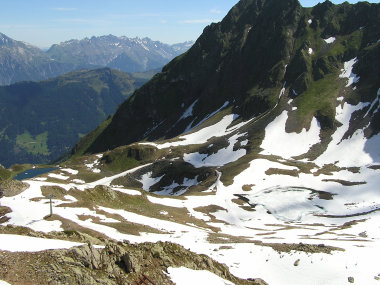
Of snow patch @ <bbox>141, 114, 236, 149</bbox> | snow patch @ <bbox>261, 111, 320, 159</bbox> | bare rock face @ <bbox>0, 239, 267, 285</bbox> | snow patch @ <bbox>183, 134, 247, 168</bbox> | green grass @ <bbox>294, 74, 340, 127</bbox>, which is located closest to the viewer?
bare rock face @ <bbox>0, 239, 267, 285</bbox>

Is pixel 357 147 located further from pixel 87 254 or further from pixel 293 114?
pixel 87 254

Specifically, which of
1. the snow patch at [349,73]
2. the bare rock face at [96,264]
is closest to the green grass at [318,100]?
the snow patch at [349,73]

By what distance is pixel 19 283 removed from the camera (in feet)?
58.3

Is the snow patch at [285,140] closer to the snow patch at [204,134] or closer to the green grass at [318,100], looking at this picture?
the green grass at [318,100]

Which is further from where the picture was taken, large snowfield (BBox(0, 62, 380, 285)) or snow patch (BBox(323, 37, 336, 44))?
snow patch (BBox(323, 37, 336, 44))

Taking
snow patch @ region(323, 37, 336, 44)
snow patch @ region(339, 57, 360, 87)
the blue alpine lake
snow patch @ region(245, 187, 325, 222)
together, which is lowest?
the blue alpine lake

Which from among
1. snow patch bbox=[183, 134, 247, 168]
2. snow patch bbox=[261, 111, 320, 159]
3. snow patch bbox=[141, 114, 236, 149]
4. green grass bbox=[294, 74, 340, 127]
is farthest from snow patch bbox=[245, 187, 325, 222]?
snow patch bbox=[141, 114, 236, 149]

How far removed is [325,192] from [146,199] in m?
50.8

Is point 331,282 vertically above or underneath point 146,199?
above

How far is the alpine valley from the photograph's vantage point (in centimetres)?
2445

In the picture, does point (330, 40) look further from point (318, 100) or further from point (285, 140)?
point (285, 140)

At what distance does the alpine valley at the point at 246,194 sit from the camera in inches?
963

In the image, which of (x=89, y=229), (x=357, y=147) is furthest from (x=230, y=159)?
(x=89, y=229)

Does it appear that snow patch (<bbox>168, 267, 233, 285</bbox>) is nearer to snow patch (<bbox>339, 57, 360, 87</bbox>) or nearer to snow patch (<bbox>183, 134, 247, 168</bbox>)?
snow patch (<bbox>183, 134, 247, 168</bbox>)
